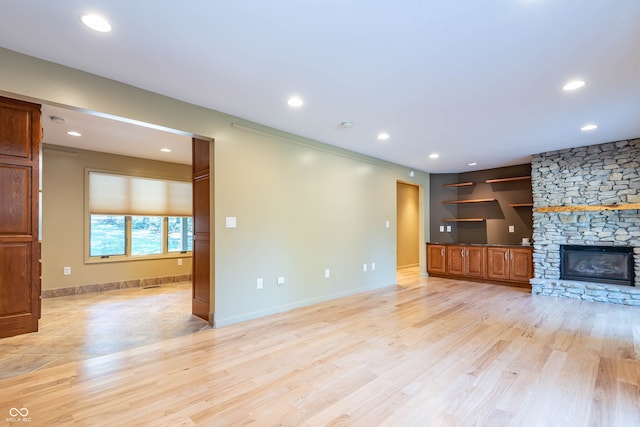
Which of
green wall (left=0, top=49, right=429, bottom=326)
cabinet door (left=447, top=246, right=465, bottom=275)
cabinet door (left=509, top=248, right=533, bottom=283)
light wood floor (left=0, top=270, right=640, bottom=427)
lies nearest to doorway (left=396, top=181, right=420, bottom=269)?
cabinet door (left=447, top=246, right=465, bottom=275)

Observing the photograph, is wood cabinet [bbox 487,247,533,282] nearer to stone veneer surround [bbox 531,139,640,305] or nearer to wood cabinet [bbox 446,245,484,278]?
wood cabinet [bbox 446,245,484,278]

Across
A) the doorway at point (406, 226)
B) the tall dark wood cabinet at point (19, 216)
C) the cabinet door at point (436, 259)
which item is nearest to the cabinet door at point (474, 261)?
the cabinet door at point (436, 259)

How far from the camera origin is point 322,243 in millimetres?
4934

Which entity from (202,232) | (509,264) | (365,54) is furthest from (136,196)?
(509,264)

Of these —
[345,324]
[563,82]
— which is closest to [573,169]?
[563,82]

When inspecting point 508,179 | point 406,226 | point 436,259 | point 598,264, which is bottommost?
point 436,259

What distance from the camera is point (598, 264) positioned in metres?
5.21

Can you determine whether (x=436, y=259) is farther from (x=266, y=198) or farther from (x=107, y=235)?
(x=107, y=235)

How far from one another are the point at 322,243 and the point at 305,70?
9.19 feet

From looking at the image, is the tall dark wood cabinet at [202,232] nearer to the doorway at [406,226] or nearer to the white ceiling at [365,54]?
the white ceiling at [365,54]

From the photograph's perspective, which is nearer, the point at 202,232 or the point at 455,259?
the point at 202,232

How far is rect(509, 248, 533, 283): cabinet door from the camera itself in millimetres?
5980

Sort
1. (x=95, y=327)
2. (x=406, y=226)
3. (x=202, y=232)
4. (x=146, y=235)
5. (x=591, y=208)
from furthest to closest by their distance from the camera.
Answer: (x=406, y=226) < (x=146, y=235) < (x=591, y=208) < (x=202, y=232) < (x=95, y=327)

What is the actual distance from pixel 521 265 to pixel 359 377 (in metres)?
5.11
